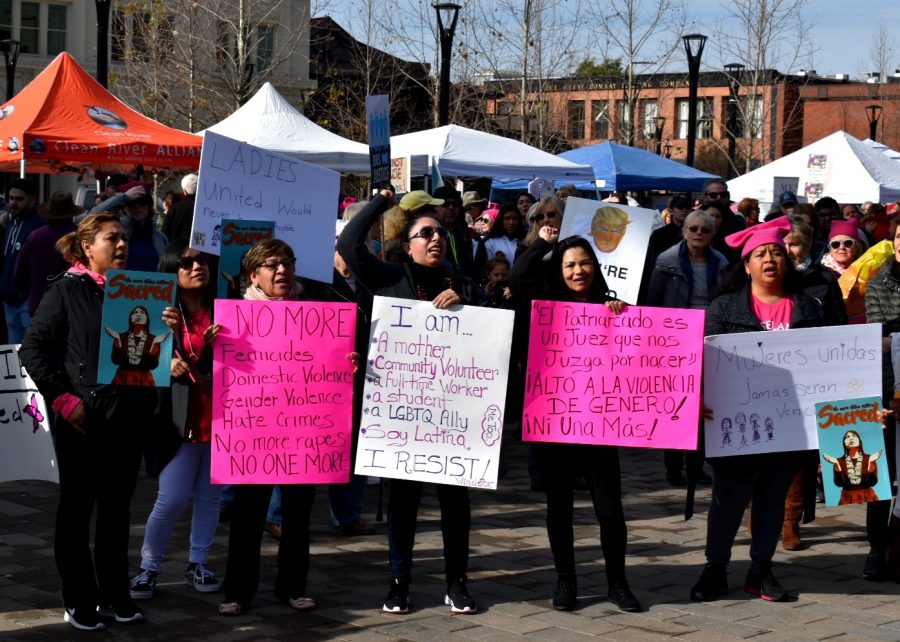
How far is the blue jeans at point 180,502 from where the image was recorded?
634cm

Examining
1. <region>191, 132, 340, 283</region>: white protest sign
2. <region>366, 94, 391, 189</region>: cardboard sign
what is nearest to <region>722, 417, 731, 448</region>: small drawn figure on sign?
<region>191, 132, 340, 283</region>: white protest sign

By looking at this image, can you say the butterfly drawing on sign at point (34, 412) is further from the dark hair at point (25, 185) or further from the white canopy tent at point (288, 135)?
the white canopy tent at point (288, 135)

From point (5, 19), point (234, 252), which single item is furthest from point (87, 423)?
point (5, 19)

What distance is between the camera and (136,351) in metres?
5.72

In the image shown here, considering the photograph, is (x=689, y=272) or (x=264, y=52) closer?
(x=689, y=272)

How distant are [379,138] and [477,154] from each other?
8813mm

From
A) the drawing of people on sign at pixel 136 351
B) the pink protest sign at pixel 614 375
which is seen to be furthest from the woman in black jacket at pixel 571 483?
the drawing of people on sign at pixel 136 351

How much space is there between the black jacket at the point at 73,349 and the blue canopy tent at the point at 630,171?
17126 millimetres

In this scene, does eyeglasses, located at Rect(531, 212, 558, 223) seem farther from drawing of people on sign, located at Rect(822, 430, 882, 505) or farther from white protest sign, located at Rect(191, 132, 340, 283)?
drawing of people on sign, located at Rect(822, 430, 882, 505)

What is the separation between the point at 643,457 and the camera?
11.1m

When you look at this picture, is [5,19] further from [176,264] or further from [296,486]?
[296,486]

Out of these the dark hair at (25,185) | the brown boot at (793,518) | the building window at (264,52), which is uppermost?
the building window at (264,52)

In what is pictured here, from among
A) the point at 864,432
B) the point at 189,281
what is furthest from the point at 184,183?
the point at 864,432

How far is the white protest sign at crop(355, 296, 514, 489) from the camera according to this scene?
6.17m
